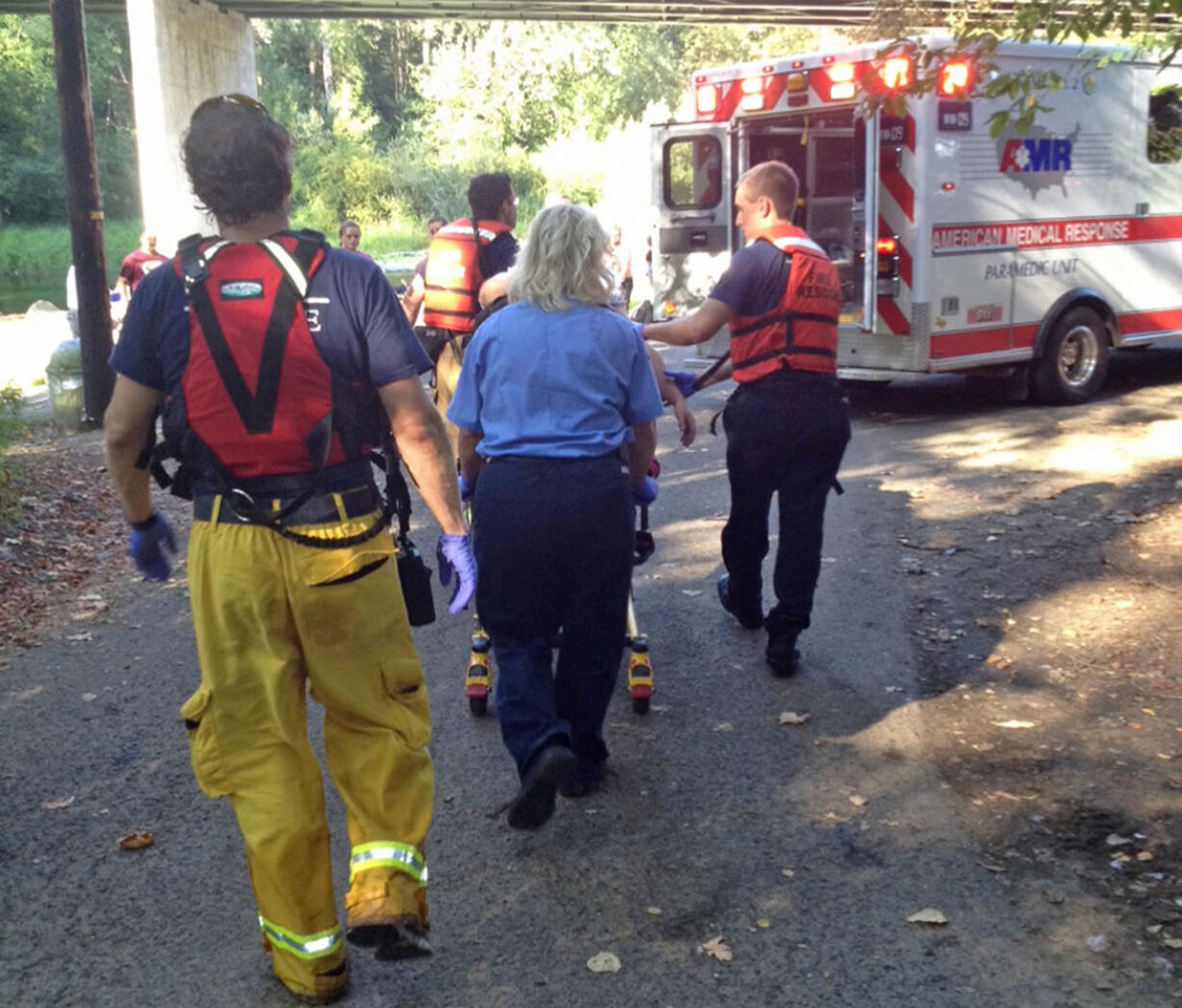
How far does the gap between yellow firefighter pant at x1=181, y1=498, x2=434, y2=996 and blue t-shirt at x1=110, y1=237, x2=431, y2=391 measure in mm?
375

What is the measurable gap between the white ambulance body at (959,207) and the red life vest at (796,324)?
5.25m

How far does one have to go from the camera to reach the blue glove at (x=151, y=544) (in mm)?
3811

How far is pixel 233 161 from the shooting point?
11.2ft

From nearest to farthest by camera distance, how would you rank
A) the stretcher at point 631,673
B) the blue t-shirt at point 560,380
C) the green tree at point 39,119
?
the blue t-shirt at point 560,380 → the stretcher at point 631,673 → the green tree at point 39,119

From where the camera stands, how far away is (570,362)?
14.4 ft

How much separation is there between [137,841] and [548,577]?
161 cm

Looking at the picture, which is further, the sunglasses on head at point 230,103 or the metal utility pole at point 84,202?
the metal utility pole at point 84,202

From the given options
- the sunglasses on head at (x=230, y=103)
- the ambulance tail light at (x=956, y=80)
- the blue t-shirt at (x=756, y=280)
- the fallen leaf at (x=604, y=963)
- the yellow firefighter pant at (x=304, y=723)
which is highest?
the ambulance tail light at (x=956, y=80)

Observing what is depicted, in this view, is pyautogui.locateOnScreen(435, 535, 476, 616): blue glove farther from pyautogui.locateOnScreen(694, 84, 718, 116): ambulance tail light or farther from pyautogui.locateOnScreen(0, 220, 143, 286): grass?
pyautogui.locateOnScreen(0, 220, 143, 286): grass

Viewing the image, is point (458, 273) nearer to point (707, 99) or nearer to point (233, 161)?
point (233, 161)

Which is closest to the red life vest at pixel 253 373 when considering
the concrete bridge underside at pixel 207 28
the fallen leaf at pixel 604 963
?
the fallen leaf at pixel 604 963

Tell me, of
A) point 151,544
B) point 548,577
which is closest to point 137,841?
A: point 151,544

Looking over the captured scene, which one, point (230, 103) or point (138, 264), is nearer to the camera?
point (230, 103)

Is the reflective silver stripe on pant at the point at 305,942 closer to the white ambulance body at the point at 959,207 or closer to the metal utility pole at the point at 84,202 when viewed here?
the white ambulance body at the point at 959,207
